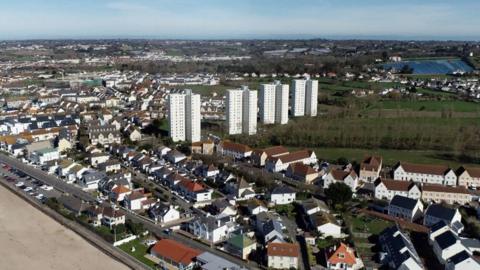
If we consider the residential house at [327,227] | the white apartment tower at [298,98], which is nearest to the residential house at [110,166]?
the residential house at [327,227]

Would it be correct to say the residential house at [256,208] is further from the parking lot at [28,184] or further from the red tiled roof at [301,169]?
the parking lot at [28,184]

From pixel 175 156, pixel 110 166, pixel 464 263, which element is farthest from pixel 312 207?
pixel 110 166

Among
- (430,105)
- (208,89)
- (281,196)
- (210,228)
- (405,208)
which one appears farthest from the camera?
(208,89)

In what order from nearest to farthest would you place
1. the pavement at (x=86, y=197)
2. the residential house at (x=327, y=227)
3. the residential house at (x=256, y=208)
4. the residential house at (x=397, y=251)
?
1. the residential house at (x=397, y=251)
2. the pavement at (x=86, y=197)
3. the residential house at (x=327, y=227)
4. the residential house at (x=256, y=208)

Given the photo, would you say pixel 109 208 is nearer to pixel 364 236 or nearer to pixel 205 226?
pixel 205 226

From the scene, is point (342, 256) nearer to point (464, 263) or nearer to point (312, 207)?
point (464, 263)
